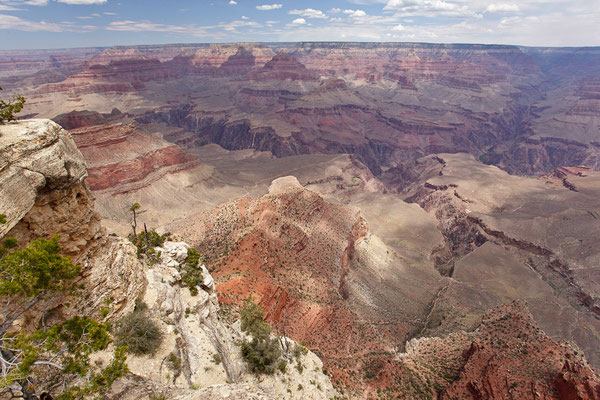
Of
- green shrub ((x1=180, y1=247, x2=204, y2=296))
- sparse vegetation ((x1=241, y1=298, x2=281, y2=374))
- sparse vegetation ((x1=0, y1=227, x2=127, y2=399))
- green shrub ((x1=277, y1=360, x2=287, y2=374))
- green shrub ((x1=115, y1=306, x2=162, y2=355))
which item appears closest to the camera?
sparse vegetation ((x1=0, y1=227, x2=127, y2=399))

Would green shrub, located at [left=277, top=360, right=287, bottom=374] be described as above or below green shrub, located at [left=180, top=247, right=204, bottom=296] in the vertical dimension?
below

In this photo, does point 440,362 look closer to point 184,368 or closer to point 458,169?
point 184,368

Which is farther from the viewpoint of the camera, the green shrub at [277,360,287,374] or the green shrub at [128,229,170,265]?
the green shrub at [128,229,170,265]

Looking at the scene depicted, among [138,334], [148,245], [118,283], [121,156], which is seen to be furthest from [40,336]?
[121,156]

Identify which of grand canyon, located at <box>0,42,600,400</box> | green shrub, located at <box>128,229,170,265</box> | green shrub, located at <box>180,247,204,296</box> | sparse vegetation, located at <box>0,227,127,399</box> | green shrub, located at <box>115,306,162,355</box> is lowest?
grand canyon, located at <box>0,42,600,400</box>

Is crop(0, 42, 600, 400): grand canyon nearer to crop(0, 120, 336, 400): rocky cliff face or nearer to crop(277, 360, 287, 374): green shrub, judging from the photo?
crop(0, 120, 336, 400): rocky cliff face

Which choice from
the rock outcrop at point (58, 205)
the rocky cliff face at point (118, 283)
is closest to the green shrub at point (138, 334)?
the rocky cliff face at point (118, 283)

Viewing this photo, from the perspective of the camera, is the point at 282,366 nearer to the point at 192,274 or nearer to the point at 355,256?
the point at 192,274

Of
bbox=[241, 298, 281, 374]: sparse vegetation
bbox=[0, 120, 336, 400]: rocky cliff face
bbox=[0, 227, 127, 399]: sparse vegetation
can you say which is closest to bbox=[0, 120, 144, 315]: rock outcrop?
bbox=[0, 120, 336, 400]: rocky cliff face

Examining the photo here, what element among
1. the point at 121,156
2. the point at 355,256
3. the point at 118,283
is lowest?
the point at 355,256

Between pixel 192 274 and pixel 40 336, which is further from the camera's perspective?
pixel 192 274

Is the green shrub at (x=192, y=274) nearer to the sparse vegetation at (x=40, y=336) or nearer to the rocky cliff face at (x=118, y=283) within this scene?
the rocky cliff face at (x=118, y=283)
